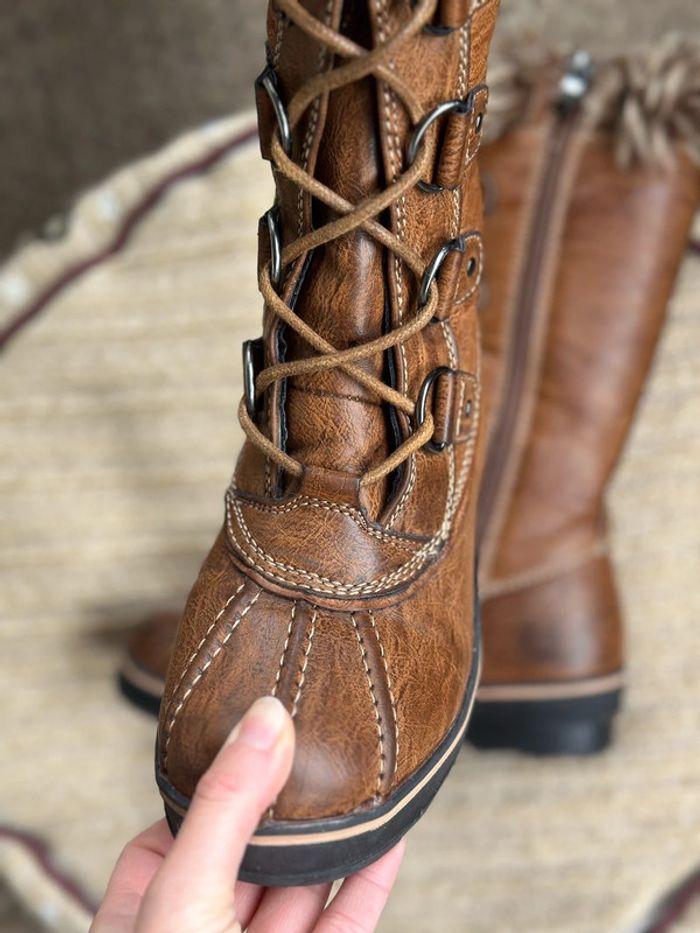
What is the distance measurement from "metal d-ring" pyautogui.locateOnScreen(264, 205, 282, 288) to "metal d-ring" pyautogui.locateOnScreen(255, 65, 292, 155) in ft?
0.13

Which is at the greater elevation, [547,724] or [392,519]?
[392,519]

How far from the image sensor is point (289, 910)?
0.55 meters

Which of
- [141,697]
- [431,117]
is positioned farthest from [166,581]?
[431,117]

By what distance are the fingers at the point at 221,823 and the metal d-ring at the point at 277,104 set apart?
27 cm

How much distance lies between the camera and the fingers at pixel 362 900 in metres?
0.55

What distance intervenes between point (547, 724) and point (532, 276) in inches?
16.2

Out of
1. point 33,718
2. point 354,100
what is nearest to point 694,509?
point 354,100

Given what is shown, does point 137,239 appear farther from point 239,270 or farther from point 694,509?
point 694,509

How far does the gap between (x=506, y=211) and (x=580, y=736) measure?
49 centimetres

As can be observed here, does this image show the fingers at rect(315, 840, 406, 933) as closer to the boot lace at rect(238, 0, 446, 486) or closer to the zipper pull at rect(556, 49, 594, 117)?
the boot lace at rect(238, 0, 446, 486)

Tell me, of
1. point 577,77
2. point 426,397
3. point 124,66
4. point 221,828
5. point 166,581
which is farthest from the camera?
point 124,66

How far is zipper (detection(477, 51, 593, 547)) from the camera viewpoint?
0.72 meters

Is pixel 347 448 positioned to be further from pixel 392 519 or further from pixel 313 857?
pixel 313 857

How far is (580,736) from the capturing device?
832 millimetres
